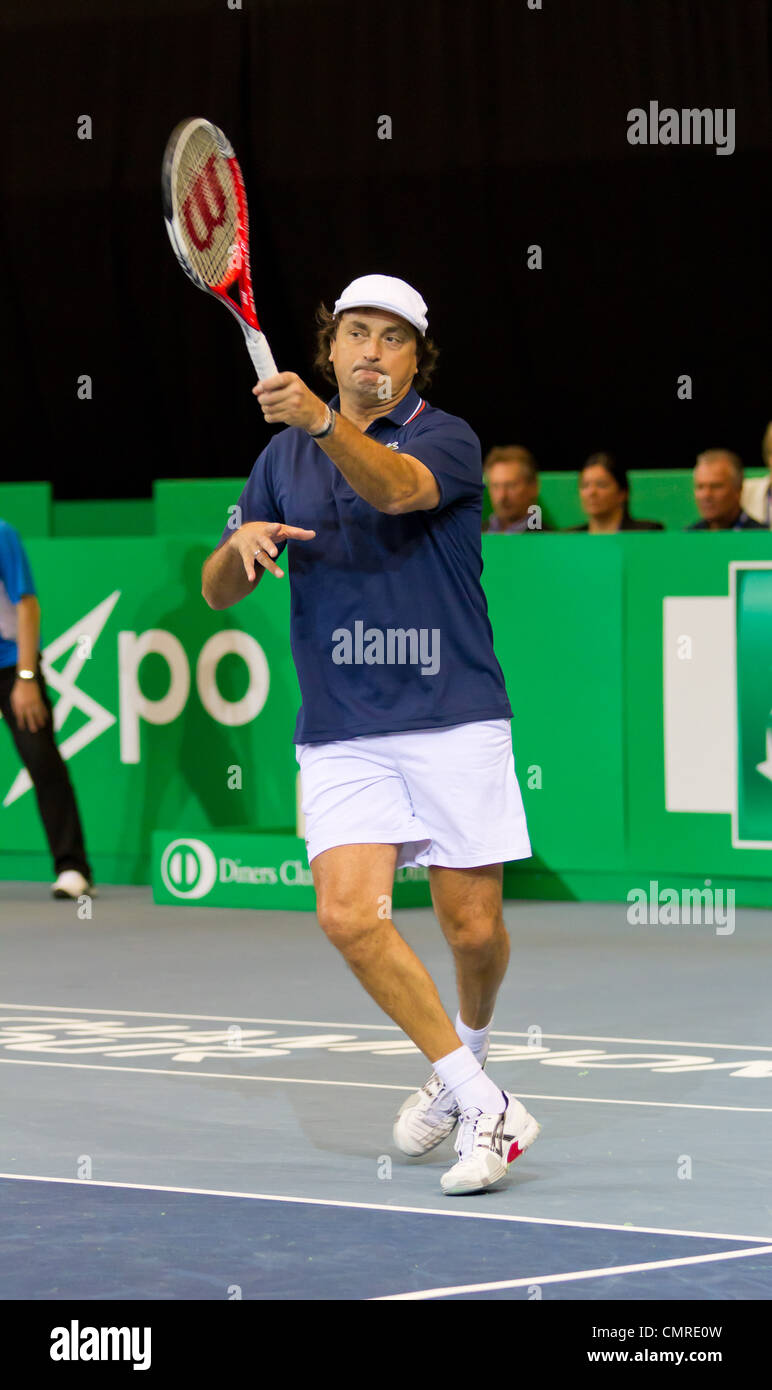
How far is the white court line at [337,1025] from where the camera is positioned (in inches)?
291

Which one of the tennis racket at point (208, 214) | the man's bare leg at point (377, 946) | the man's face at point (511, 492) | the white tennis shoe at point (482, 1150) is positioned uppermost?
the man's face at point (511, 492)

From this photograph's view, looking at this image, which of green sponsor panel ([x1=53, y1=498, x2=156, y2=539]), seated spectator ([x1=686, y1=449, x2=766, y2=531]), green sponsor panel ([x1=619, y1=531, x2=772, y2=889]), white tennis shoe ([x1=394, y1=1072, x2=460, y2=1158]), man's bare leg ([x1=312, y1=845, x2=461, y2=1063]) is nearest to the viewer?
man's bare leg ([x1=312, y1=845, x2=461, y2=1063])

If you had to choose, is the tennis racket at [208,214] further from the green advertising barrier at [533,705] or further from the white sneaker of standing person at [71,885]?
the white sneaker of standing person at [71,885]

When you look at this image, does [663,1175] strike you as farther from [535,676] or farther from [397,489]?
[535,676]

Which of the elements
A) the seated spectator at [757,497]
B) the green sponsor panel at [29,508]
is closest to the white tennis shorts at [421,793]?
the seated spectator at [757,497]

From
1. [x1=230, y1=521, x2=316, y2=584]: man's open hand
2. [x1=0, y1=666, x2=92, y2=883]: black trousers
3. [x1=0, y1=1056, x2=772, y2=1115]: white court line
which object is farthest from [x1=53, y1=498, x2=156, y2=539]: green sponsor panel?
[x1=230, y1=521, x2=316, y2=584]: man's open hand

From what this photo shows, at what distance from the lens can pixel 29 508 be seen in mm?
18938

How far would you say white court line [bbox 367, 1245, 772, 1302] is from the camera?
4434 millimetres

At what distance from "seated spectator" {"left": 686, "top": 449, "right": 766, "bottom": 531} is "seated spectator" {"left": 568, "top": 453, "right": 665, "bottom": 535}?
48 cm

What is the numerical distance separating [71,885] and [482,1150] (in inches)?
235

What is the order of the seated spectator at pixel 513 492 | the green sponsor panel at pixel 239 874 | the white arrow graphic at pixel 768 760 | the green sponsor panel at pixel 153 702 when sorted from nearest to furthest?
the white arrow graphic at pixel 768 760 → the green sponsor panel at pixel 239 874 → the green sponsor panel at pixel 153 702 → the seated spectator at pixel 513 492

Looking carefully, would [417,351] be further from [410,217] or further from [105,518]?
[105,518]

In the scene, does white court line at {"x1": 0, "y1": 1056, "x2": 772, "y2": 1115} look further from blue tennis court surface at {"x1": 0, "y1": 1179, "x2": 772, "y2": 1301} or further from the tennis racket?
the tennis racket

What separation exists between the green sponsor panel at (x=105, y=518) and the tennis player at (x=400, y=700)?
528 inches
